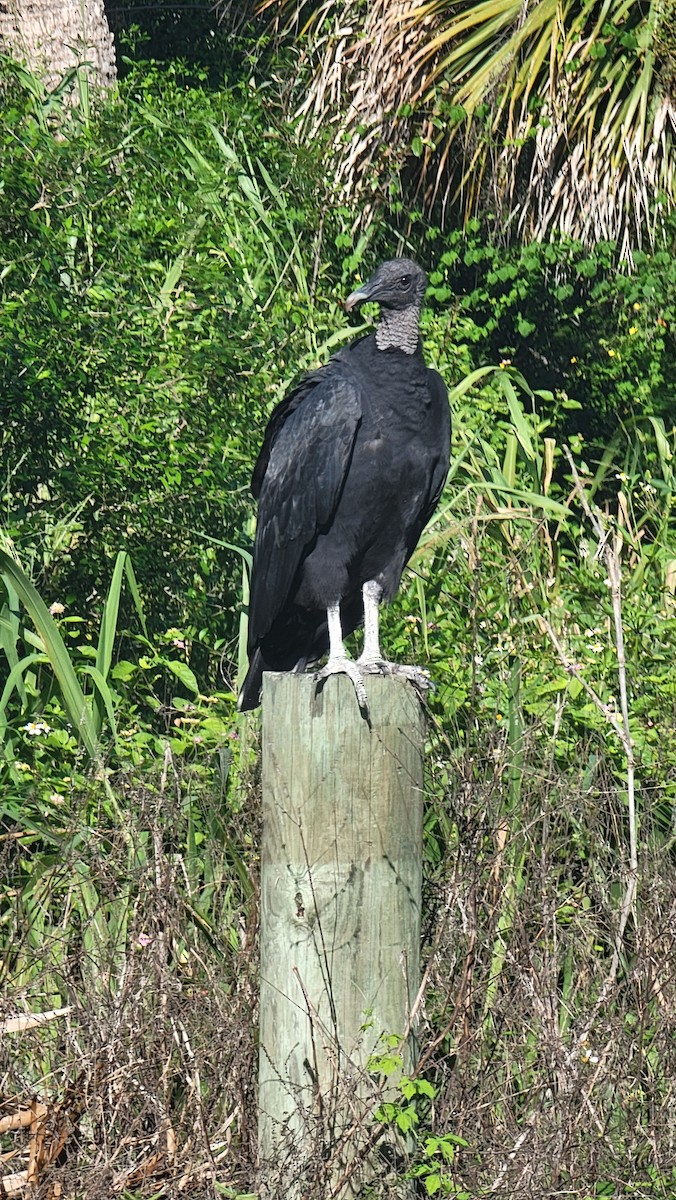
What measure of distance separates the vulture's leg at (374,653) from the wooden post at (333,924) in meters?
0.28

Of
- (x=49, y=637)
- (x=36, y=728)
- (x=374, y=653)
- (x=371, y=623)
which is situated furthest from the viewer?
(x=36, y=728)

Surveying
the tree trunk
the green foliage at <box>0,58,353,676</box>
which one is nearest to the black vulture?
the green foliage at <box>0,58,353,676</box>

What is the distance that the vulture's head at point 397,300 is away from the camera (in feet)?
9.92

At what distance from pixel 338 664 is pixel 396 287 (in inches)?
42.2

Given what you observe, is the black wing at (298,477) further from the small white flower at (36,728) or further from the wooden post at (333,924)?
the wooden post at (333,924)

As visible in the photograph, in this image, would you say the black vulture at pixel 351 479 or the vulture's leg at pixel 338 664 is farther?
the black vulture at pixel 351 479

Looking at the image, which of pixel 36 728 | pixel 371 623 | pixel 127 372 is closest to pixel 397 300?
pixel 371 623

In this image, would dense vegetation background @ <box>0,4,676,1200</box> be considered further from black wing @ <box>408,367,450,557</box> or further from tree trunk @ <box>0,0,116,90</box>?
tree trunk @ <box>0,0,116,90</box>

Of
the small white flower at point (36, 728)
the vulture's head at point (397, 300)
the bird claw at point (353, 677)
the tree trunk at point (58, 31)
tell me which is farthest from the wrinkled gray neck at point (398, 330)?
the tree trunk at point (58, 31)

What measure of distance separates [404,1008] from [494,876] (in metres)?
0.47

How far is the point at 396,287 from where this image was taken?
313 cm

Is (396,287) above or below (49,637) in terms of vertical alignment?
above

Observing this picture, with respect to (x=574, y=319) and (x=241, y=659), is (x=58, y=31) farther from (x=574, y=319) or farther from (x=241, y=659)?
(x=241, y=659)

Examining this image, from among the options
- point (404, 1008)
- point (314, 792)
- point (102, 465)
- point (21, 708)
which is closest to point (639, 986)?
point (404, 1008)
